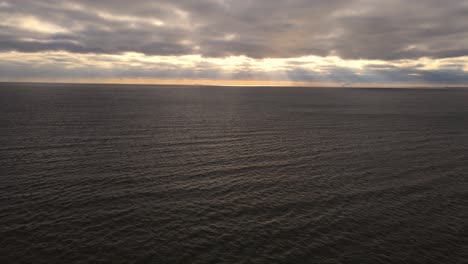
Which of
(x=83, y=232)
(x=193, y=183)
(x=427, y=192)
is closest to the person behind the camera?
(x=83, y=232)

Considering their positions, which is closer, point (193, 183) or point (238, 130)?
point (193, 183)

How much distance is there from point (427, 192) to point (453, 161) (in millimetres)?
24153

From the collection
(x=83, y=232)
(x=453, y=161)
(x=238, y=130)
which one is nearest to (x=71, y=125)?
(x=238, y=130)

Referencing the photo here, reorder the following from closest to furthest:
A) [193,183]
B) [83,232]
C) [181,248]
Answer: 1. [181,248]
2. [83,232]
3. [193,183]

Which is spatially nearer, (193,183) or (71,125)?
(193,183)

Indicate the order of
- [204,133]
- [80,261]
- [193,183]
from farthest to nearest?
[204,133], [193,183], [80,261]

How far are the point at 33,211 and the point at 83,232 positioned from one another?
10021mm

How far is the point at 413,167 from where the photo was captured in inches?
2520

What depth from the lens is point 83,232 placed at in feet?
121

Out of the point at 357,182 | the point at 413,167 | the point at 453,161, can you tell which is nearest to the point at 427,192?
the point at 357,182

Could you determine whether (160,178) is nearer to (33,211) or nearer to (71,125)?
(33,211)

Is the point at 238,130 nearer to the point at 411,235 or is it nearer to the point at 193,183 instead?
the point at 193,183

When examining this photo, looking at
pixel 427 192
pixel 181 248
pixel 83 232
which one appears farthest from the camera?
pixel 427 192

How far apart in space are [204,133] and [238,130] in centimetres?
1268
